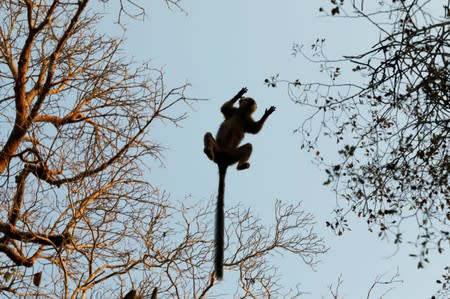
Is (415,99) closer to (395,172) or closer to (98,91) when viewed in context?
(395,172)

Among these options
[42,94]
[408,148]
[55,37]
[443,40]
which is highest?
[55,37]

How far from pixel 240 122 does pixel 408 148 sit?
7209 mm

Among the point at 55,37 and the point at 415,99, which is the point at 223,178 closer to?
the point at 55,37

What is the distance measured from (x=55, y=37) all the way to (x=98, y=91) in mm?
1059

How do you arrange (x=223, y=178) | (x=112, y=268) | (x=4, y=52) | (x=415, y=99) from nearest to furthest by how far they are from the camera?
(x=415, y=99) < (x=112, y=268) < (x=4, y=52) < (x=223, y=178)

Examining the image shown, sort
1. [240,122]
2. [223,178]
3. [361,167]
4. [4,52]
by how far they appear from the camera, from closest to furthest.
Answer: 1. [361,167]
2. [4,52]
3. [223,178]
4. [240,122]

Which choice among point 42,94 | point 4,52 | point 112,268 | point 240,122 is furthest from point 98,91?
point 240,122

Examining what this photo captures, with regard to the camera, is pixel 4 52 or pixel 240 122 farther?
pixel 240 122

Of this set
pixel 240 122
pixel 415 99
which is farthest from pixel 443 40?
pixel 240 122

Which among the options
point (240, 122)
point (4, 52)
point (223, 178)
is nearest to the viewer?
point (4, 52)

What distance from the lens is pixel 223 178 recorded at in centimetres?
1216

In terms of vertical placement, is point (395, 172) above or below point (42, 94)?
below

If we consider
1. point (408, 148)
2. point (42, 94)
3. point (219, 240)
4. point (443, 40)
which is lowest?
point (408, 148)

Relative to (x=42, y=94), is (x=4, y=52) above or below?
above
